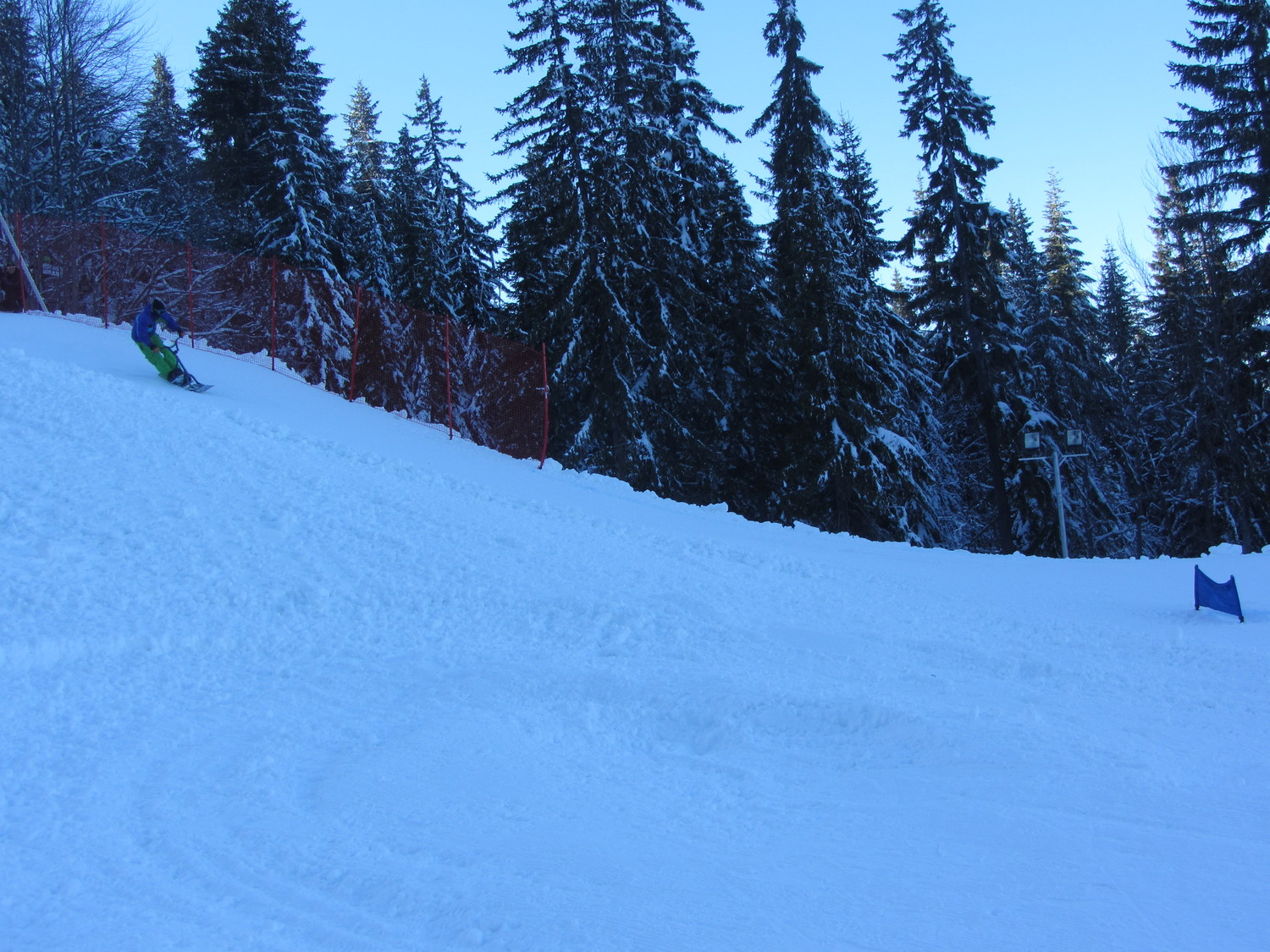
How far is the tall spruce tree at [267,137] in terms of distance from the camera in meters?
22.9

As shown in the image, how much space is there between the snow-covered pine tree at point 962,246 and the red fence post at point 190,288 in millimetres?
18951

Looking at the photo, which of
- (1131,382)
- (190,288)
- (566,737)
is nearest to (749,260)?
(190,288)

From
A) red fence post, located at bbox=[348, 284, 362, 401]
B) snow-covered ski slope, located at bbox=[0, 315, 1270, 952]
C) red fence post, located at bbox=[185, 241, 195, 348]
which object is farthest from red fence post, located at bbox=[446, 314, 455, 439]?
snow-covered ski slope, located at bbox=[0, 315, 1270, 952]

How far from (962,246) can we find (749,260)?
20.7ft

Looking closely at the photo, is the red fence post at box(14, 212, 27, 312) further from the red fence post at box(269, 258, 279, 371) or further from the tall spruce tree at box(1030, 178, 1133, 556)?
the tall spruce tree at box(1030, 178, 1133, 556)

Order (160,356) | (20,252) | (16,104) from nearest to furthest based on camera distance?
(160,356)
(20,252)
(16,104)

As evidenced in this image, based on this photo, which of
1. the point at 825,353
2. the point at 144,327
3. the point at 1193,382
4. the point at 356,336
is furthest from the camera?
the point at 1193,382

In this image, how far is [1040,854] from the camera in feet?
12.1

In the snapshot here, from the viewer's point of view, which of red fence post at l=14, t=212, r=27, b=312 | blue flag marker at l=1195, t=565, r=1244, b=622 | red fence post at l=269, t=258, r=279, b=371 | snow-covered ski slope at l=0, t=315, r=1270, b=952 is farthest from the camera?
red fence post at l=269, t=258, r=279, b=371

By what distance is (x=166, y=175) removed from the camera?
2983 cm

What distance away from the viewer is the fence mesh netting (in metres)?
15.8

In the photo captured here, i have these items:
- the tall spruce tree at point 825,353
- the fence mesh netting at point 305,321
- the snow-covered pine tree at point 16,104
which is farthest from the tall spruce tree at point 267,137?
the tall spruce tree at point 825,353

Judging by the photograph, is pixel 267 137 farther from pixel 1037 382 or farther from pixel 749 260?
pixel 1037 382

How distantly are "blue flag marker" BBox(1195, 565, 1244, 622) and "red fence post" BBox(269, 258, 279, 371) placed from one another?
617 inches
